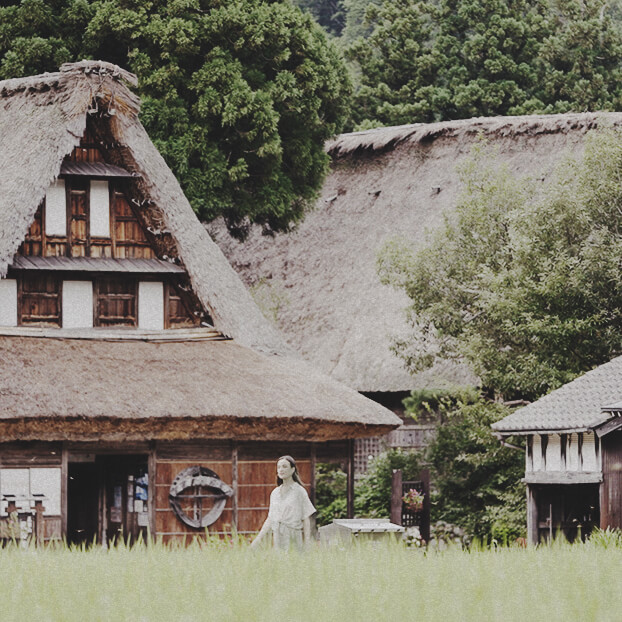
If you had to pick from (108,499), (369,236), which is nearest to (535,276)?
(108,499)

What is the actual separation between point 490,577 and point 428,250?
60.4 ft

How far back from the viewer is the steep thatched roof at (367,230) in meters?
30.6

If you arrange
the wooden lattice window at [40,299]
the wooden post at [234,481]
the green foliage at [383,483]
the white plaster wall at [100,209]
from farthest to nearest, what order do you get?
1. the green foliage at [383,483]
2. the white plaster wall at [100,209]
3. the wooden lattice window at [40,299]
4. the wooden post at [234,481]

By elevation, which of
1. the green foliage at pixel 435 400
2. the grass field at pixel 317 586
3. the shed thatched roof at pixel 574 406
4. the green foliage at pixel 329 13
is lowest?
the grass field at pixel 317 586

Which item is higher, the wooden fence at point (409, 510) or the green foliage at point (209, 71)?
the green foliage at point (209, 71)

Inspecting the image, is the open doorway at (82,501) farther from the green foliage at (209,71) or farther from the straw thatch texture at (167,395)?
the green foliage at (209,71)

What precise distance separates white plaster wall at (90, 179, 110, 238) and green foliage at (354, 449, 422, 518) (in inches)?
295

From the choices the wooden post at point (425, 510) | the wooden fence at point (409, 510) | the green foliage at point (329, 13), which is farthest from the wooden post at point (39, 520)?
the green foliage at point (329, 13)

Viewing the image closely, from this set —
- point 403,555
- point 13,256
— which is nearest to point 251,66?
point 13,256

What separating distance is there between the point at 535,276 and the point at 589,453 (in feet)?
13.6

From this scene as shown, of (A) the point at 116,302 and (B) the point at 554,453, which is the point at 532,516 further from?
(A) the point at 116,302

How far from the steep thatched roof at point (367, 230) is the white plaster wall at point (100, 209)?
27.9ft

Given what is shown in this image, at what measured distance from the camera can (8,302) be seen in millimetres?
21312

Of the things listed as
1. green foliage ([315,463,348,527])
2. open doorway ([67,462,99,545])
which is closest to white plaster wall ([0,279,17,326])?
open doorway ([67,462,99,545])
